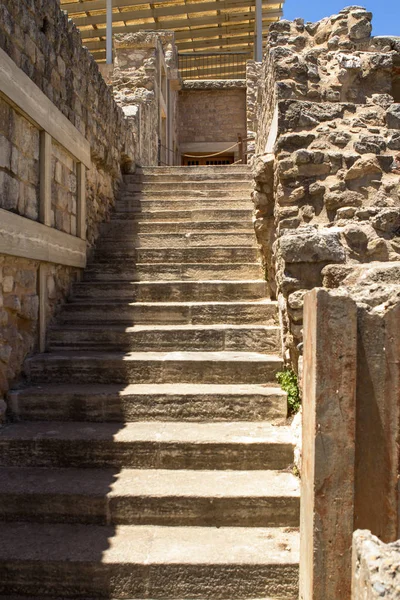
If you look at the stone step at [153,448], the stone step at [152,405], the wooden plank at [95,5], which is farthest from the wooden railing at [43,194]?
the wooden plank at [95,5]

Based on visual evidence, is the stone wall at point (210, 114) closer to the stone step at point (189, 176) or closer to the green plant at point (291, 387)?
the stone step at point (189, 176)

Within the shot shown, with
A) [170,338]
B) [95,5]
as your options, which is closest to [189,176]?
[170,338]

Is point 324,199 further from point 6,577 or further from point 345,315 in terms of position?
point 6,577

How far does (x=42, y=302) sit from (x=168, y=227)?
251cm

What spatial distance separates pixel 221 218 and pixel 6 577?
500 centimetres

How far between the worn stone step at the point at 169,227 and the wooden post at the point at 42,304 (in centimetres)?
210

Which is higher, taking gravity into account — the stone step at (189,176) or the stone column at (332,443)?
the stone step at (189,176)

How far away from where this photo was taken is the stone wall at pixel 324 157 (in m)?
3.96

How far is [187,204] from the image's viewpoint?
7.39 metres

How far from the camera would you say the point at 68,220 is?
17.9ft

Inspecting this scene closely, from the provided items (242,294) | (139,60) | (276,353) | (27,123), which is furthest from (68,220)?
(139,60)

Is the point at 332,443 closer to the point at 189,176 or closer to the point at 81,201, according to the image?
the point at 81,201

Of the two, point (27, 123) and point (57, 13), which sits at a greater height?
point (57, 13)

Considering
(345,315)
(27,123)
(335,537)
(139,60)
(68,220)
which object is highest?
(139,60)
